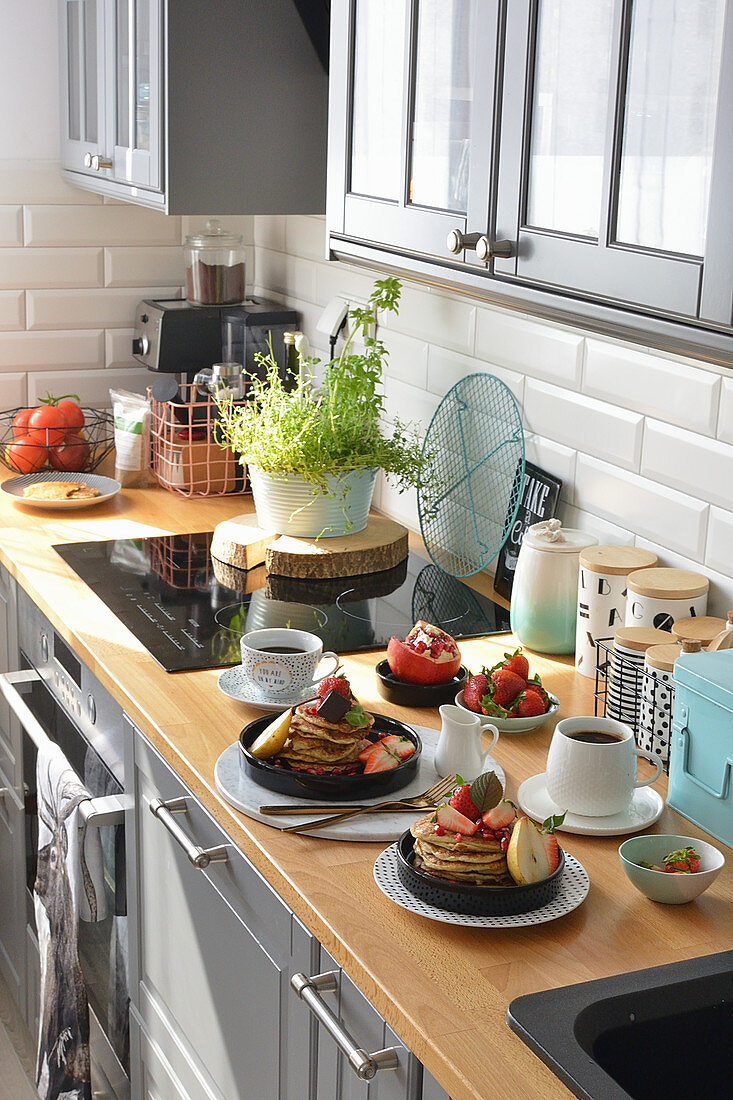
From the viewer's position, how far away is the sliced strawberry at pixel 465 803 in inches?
49.6

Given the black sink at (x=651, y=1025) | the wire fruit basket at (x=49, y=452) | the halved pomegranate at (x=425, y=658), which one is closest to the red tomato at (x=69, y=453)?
the wire fruit basket at (x=49, y=452)

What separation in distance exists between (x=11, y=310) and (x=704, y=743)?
223 cm

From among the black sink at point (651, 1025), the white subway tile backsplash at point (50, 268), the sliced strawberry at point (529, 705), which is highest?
the white subway tile backsplash at point (50, 268)

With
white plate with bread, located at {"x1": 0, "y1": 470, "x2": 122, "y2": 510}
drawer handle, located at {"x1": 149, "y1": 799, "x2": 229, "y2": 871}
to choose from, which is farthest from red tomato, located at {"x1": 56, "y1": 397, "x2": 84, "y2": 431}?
drawer handle, located at {"x1": 149, "y1": 799, "x2": 229, "y2": 871}

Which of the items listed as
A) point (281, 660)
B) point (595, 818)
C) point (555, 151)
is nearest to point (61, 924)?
point (281, 660)

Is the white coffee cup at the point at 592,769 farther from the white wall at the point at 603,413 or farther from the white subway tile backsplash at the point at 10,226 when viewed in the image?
the white subway tile backsplash at the point at 10,226

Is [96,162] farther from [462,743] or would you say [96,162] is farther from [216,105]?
[462,743]

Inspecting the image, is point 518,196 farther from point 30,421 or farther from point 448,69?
point 30,421

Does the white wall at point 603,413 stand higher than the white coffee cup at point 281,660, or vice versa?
the white wall at point 603,413

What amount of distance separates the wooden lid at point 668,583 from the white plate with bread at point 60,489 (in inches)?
51.1

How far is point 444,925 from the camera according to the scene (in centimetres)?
121

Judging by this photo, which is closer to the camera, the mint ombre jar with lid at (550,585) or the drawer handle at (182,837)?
the drawer handle at (182,837)

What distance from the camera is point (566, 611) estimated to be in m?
1.87

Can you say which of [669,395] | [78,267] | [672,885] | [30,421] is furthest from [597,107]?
[78,267]
